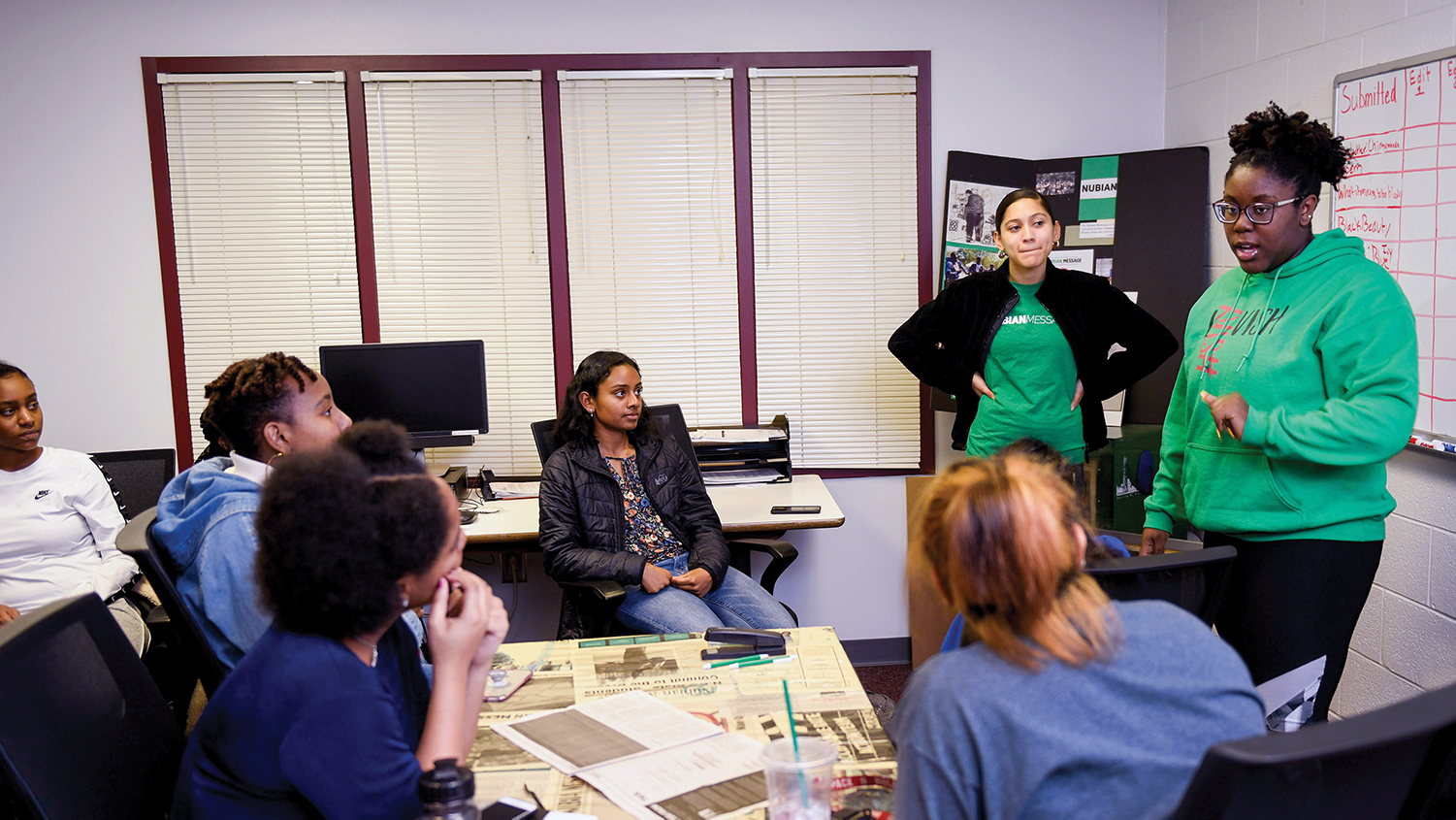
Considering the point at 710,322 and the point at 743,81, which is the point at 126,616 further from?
the point at 743,81

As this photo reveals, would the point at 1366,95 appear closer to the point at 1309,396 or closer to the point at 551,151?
the point at 1309,396

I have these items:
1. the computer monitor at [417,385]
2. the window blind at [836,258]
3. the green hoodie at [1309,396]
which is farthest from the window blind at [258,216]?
the green hoodie at [1309,396]

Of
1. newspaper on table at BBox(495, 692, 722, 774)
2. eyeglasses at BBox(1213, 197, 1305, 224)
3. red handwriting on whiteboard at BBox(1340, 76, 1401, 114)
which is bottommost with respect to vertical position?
newspaper on table at BBox(495, 692, 722, 774)

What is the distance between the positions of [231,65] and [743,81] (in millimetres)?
1841

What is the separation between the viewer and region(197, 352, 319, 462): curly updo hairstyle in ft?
6.47

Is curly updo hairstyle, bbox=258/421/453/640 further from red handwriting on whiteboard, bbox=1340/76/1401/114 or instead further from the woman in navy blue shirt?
red handwriting on whiteboard, bbox=1340/76/1401/114

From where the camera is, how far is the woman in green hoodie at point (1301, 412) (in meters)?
1.87

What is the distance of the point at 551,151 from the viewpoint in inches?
147

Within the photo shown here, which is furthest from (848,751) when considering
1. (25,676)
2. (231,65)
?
(231,65)

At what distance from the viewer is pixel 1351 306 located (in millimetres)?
1877

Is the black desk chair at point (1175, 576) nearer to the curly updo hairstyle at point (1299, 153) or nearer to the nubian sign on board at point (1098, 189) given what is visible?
the curly updo hairstyle at point (1299, 153)

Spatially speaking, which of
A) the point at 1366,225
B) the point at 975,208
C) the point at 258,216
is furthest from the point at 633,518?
the point at 1366,225

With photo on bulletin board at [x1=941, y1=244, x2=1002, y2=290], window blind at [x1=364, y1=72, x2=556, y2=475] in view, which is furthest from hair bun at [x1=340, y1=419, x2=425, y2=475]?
photo on bulletin board at [x1=941, y1=244, x2=1002, y2=290]

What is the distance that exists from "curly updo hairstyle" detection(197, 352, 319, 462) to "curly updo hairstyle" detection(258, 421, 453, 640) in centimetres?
82
